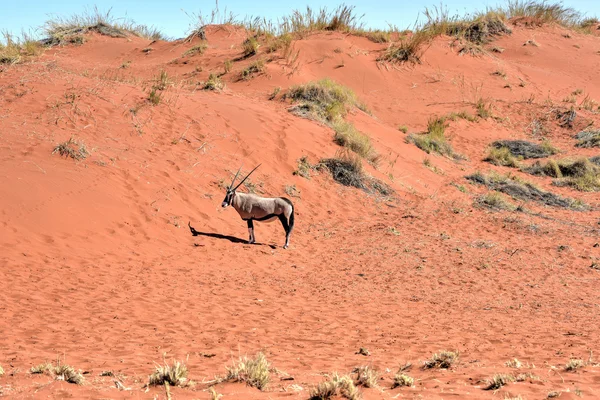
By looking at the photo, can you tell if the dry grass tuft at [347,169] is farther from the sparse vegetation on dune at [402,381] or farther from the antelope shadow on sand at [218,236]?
the sparse vegetation on dune at [402,381]

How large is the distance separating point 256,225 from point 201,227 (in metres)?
1.31

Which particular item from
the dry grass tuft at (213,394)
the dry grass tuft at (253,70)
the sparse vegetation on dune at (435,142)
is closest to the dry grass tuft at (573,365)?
the dry grass tuft at (213,394)

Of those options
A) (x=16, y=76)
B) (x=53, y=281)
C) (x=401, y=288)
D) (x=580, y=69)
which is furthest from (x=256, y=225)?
(x=580, y=69)

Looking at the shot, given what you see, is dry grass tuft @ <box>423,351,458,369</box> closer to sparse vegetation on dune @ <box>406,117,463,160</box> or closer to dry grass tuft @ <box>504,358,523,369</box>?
dry grass tuft @ <box>504,358,523,369</box>

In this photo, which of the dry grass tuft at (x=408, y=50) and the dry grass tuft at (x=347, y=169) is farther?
the dry grass tuft at (x=408, y=50)

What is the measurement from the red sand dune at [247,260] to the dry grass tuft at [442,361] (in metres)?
0.18

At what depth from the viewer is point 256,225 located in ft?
41.5

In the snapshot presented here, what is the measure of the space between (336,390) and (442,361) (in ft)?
5.36

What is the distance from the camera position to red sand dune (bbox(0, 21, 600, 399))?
6137 millimetres

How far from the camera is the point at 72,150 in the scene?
1214 centimetres

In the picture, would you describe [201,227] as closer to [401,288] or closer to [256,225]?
[256,225]

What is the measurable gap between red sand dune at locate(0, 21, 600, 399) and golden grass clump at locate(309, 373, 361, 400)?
24cm

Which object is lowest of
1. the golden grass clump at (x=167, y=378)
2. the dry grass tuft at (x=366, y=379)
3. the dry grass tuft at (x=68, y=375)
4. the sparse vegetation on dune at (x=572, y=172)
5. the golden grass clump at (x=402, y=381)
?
the golden grass clump at (x=402, y=381)

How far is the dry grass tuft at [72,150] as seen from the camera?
1209 cm
